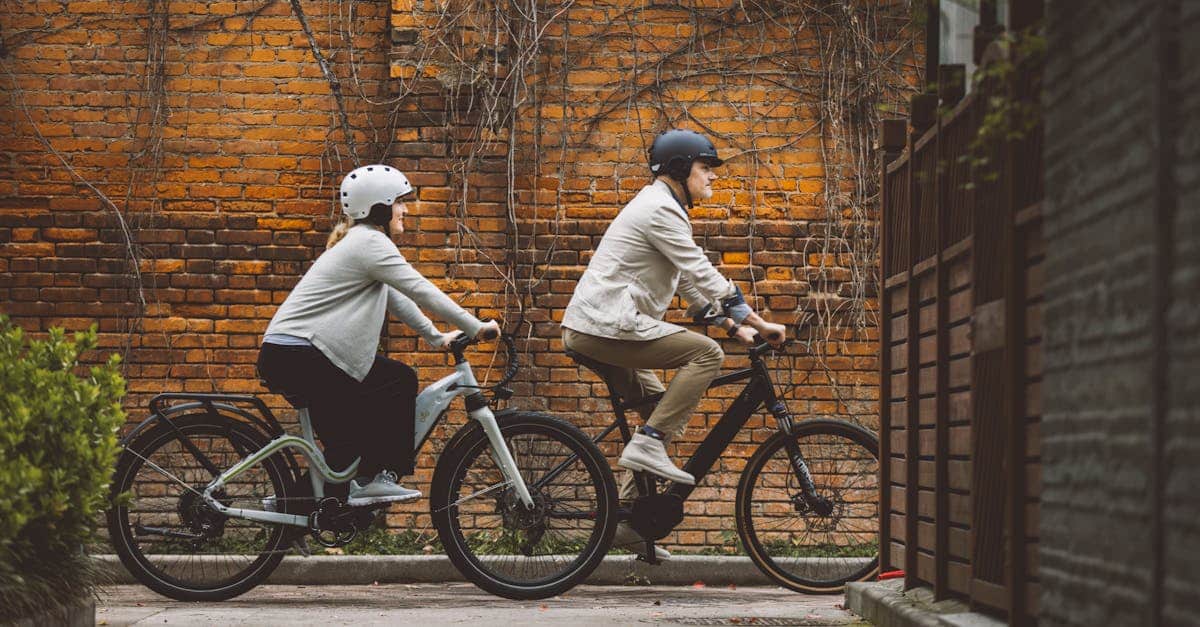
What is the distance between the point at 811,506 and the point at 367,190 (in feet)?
7.85

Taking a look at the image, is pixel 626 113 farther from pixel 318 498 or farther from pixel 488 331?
pixel 318 498

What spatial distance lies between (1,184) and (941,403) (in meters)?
6.15

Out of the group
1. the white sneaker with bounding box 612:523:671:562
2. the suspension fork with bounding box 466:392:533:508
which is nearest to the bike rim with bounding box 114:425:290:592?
the suspension fork with bounding box 466:392:533:508

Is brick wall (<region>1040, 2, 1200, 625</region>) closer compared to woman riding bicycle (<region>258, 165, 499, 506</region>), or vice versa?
brick wall (<region>1040, 2, 1200, 625</region>)

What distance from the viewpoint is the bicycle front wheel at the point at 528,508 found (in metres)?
6.41

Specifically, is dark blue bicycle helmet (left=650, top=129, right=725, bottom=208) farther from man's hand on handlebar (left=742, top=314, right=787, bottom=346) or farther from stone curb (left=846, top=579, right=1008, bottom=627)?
stone curb (left=846, top=579, right=1008, bottom=627)

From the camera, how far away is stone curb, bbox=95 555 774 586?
7.71 meters

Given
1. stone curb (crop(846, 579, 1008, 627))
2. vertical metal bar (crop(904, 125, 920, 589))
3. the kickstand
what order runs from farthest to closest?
the kickstand < vertical metal bar (crop(904, 125, 920, 589)) < stone curb (crop(846, 579, 1008, 627))

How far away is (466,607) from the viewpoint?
646 cm

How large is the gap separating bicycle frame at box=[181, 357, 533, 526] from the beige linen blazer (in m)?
0.59

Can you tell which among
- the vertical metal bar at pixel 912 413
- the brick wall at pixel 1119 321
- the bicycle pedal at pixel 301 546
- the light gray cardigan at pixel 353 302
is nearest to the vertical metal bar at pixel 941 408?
the vertical metal bar at pixel 912 413

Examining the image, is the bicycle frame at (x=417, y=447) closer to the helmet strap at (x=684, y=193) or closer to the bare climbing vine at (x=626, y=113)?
the helmet strap at (x=684, y=193)

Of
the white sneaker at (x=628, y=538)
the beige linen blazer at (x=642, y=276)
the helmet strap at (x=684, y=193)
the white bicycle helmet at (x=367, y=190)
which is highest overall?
the helmet strap at (x=684, y=193)

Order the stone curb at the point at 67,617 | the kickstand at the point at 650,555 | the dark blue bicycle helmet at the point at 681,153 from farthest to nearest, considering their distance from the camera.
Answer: the dark blue bicycle helmet at the point at 681,153 < the kickstand at the point at 650,555 < the stone curb at the point at 67,617
